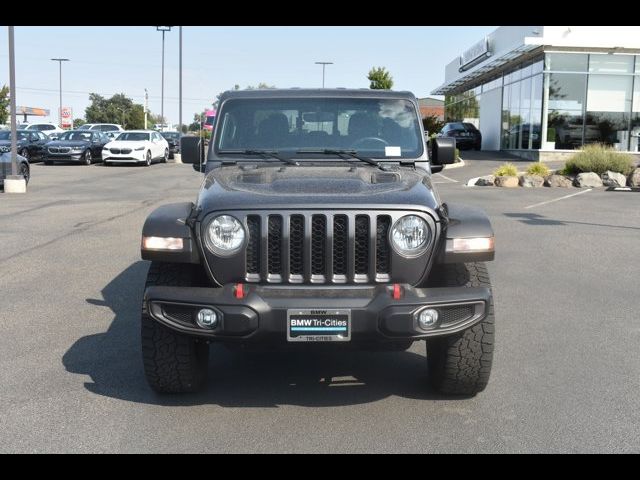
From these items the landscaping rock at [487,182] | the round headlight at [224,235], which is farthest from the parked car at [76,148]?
the round headlight at [224,235]

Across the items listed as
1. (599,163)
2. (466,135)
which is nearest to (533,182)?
(599,163)

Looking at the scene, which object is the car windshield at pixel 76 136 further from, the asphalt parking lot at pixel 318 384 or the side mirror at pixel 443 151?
the side mirror at pixel 443 151

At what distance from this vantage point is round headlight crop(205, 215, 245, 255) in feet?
14.2

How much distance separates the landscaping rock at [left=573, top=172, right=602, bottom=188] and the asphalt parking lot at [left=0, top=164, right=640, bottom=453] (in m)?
12.2

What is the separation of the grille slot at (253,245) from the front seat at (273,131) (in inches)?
62.3

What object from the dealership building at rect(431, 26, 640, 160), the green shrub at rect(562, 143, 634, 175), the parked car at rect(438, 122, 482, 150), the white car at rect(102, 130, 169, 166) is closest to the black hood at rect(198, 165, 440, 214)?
the green shrub at rect(562, 143, 634, 175)

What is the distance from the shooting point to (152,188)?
856 inches

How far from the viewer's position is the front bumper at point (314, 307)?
4105 millimetres

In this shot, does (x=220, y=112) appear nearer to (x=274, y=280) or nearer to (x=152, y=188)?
(x=274, y=280)

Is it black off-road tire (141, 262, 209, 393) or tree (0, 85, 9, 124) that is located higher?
tree (0, 85, 9, 124)

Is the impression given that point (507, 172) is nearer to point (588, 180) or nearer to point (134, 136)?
point (588, 180)

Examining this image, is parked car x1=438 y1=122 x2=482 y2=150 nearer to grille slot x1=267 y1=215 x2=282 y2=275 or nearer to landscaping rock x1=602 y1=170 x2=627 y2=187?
landscaping rock x1=602 y1=170 x2=627 y2=187
